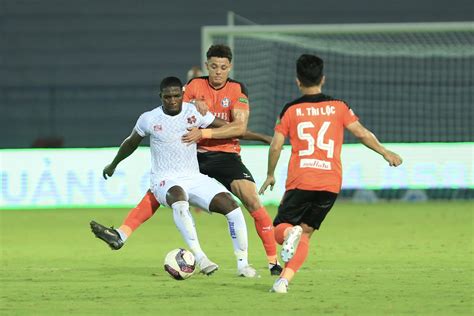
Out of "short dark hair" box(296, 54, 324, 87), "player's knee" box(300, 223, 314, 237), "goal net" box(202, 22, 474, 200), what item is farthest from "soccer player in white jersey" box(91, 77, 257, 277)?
"goal net" box(202, 22, 474, 200)

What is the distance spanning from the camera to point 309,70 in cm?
858

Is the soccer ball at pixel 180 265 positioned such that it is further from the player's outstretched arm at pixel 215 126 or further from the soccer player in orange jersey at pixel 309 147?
the soccer player in orange jersey at pixel 309 147

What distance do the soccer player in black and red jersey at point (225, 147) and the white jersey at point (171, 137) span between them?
194mm

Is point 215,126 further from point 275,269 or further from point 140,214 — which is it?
point 275,269

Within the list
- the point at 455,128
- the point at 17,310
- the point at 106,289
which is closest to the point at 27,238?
the point at 106,289

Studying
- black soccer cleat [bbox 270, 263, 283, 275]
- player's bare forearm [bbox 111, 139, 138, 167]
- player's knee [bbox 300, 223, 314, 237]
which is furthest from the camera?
player's bare forearm [bbox 111, 139, 138, 167]

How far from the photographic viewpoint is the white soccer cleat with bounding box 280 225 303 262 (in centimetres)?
832

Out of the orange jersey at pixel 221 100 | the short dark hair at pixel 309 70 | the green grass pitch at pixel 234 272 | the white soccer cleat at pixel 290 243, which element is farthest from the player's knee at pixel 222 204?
the short dark hair at pixel 309 70

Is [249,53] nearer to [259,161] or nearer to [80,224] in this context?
[259,161]

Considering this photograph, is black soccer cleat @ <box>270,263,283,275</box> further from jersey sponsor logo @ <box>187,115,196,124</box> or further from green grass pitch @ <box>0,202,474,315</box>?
jersey sponsor logo @ <box>187,115,196,124</box>

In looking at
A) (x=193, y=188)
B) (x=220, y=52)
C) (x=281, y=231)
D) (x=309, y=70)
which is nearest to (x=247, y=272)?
(x=193, y=188)

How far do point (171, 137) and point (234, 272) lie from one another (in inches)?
55.3

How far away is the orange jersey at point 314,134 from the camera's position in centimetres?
861

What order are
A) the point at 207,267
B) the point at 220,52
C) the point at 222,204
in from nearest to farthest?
the point at 207,267 → the point at 222,204 → the point at 220,52
